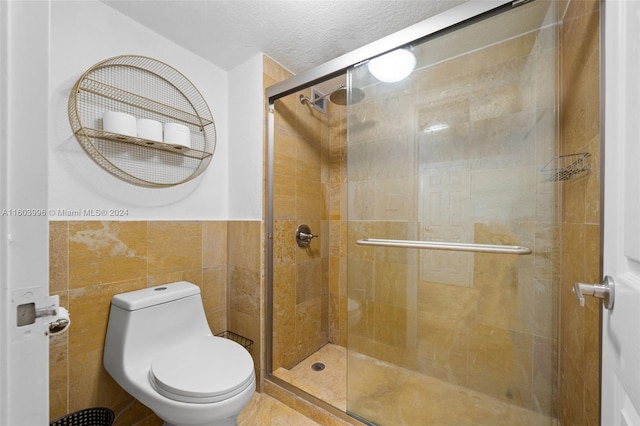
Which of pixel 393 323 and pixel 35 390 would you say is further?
pixel 393 323

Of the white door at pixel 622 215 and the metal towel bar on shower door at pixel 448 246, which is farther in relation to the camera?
the metal towel bar on shower door at pixel 448 246

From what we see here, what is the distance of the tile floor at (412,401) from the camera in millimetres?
1112

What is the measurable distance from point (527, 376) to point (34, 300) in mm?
1522

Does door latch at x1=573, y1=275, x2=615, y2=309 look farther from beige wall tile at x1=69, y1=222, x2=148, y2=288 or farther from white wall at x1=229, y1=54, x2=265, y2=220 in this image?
beige wall tile at x1=69, y1=222, x2=148, y2=288

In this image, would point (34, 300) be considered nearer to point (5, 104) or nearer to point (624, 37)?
point (5, 104)

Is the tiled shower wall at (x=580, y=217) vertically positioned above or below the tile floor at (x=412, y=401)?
above

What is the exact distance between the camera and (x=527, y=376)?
3.54ft

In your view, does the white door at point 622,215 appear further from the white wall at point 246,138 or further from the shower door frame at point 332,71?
→ the white wall at point 246,138

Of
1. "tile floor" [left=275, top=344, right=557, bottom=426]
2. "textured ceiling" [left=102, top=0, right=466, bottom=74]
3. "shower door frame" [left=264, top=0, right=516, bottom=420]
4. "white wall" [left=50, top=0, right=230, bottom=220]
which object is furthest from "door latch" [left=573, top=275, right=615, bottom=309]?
"white wall" [left=50, top=0, right=230, bottom=220]

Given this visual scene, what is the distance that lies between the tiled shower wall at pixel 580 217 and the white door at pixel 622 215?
263 mm

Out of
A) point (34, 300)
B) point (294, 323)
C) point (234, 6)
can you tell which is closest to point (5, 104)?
point (34, 300)

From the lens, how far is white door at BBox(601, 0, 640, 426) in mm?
413

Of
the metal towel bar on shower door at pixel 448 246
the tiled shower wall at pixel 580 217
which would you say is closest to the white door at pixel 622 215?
the tiled shower wall at pixel 580 217

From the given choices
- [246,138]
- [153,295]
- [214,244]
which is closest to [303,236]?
[214,244]
